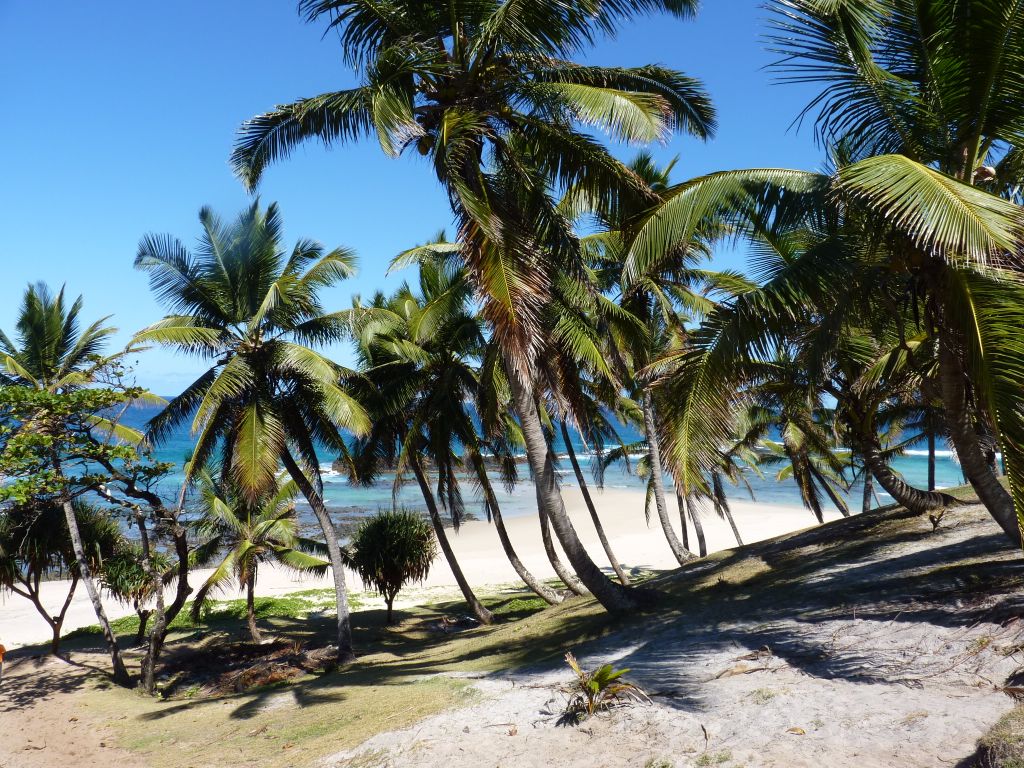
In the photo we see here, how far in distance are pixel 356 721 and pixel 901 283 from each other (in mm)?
7558

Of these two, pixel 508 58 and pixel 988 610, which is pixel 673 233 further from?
pixel 988 610

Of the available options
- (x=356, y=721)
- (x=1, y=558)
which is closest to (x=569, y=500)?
(x=1, y=558)

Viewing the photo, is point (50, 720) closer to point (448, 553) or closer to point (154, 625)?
point (154, 625)

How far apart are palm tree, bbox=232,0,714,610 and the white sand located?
602 inches

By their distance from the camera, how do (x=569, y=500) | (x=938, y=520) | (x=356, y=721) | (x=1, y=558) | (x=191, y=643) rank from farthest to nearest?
(x=569, y=500), (x=191, y=643), (x=1, y=558), (x=938, y=520), (x=356, y=721)

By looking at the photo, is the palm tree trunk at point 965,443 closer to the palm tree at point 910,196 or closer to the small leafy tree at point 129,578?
the palm tree at point 910,196

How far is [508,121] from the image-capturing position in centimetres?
948

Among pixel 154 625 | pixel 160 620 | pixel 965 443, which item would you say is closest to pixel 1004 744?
pixel 965 443

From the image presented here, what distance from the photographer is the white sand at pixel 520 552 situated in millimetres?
22484

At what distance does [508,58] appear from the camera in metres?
9.13

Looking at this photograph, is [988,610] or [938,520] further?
[938,520]

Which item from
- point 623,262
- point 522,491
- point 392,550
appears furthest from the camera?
point 522,491

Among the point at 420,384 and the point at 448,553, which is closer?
the point at 420,384

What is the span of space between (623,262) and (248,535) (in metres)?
12.4
